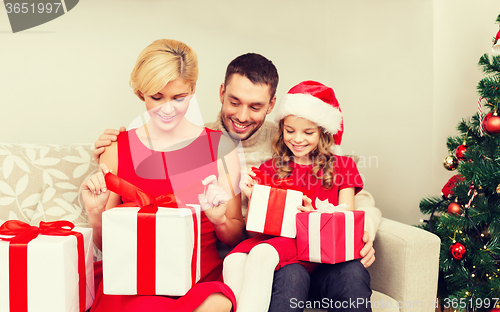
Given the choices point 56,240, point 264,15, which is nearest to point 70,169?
point 56,240

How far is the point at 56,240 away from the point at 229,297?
50 cm

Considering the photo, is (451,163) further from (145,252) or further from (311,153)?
(145,252)

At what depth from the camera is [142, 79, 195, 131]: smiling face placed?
132cm

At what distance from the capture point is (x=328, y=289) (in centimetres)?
122

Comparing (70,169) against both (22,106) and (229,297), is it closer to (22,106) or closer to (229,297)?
(22,106)

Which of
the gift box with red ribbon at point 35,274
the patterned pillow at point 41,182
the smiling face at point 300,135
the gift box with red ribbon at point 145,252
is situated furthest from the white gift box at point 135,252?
the smiling face at point 300,135

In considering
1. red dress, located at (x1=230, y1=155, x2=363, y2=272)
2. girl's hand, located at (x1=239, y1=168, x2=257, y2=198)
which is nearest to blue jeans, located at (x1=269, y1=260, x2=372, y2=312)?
red dress, located at (x1=230, y1=155, x2=363, y2=272)

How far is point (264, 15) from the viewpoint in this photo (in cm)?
254

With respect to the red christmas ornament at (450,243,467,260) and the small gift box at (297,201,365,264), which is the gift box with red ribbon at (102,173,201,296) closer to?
the small gift box at (297,201,365,264)

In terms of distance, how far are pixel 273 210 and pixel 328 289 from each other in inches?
12.9

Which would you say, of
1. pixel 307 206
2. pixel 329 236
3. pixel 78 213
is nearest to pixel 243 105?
pixel 307 206

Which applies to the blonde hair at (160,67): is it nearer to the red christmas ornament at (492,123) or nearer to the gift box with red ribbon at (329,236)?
the gift box with red ribbon at (329,236)

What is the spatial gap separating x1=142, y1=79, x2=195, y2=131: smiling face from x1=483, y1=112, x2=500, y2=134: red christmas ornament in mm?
1207

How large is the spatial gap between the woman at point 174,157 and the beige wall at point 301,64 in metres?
0.91
